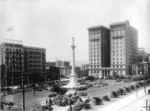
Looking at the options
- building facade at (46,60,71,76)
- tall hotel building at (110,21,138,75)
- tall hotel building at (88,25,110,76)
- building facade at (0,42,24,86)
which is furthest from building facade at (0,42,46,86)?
building facade at (46,60,71,76)

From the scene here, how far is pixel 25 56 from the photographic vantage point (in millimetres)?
83500

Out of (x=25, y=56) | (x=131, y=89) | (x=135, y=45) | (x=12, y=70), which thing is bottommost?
(x=131, y=89)

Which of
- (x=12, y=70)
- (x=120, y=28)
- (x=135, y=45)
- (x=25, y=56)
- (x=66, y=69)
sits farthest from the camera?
(x=66, y=69)

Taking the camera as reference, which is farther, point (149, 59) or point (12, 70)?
point (149, 59)

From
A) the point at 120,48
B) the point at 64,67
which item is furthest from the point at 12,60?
the point at 64,67

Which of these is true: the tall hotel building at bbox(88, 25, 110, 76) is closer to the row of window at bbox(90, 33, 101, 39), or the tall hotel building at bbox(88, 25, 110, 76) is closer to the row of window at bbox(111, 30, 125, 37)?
the row of window at bbox(90, 33, 101, 39)

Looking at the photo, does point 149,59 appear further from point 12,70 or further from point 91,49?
point 12,70

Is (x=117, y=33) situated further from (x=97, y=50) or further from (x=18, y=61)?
(x=18, y=61)

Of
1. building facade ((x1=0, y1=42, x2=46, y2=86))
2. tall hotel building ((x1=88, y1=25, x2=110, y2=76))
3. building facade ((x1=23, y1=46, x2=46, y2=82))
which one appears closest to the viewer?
building facade ((x1=0, y1=42, x2=46, y2=86))

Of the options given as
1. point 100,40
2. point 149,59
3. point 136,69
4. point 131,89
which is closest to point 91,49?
point 100,40

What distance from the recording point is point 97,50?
380ft

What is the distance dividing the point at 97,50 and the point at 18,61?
5068cm

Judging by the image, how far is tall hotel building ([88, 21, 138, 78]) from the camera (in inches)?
4274

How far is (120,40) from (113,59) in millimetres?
10215
